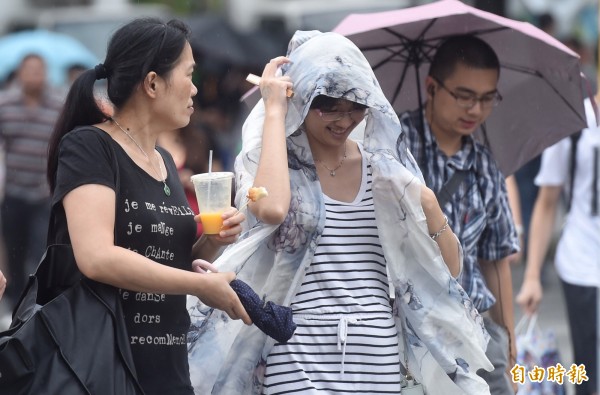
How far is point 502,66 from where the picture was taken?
5.92 metres

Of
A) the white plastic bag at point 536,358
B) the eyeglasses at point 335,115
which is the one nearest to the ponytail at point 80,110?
the eyeglasses at point 335,115

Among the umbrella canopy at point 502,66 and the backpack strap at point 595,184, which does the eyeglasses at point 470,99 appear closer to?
the umbrella canopy at point 502,66

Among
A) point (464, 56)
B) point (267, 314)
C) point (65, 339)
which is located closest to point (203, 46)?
point (464, 56)

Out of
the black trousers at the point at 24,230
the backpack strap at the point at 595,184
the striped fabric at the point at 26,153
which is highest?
the backpack strap at the point at 595,184

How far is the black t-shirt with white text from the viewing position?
3744mm

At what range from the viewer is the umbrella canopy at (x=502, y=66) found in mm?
5547

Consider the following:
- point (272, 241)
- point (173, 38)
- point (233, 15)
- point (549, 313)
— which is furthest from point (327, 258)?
point (233, 15)

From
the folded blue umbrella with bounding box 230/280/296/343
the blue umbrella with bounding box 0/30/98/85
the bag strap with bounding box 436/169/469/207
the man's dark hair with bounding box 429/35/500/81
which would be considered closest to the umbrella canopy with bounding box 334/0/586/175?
the man's dark hair with bounding box 429/35/500/81

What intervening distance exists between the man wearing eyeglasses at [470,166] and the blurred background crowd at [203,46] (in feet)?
11.2

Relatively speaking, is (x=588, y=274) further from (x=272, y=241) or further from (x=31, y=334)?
(x=31, y=334)

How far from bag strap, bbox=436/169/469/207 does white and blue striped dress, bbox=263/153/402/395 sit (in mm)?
971

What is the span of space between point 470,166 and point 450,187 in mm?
136

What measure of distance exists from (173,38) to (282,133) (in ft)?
1.63

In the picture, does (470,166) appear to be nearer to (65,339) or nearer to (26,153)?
(65,339)
